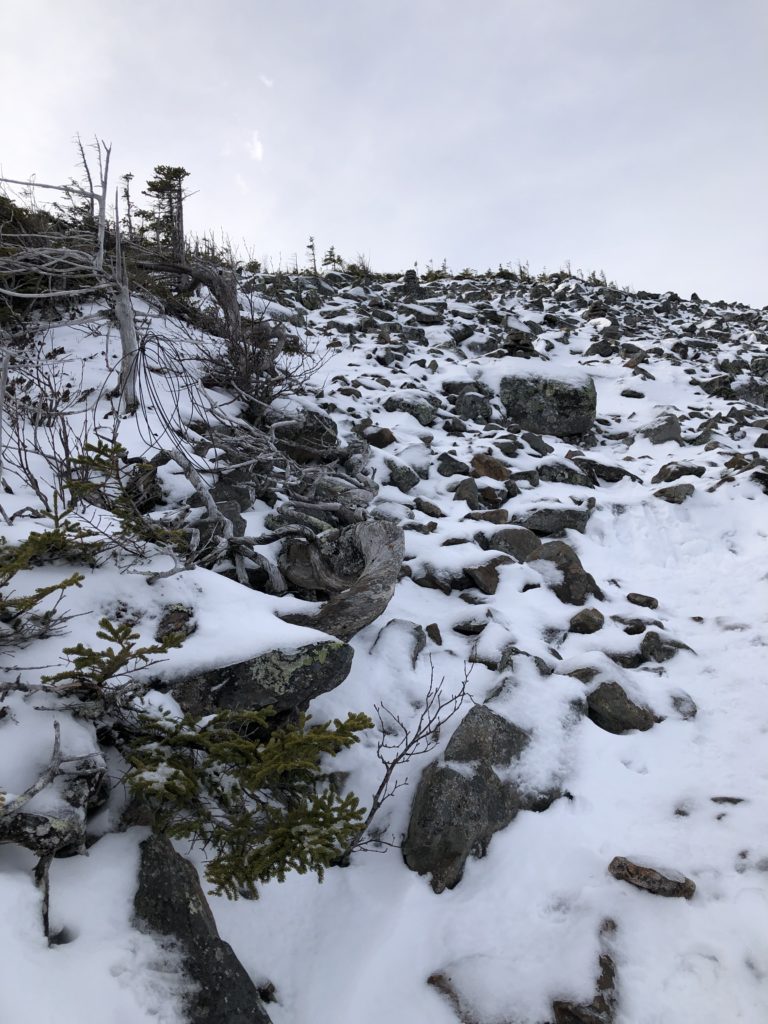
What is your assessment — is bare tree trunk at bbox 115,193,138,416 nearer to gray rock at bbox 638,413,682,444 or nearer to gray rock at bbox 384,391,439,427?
gray rock at bbox 384,391,439,427

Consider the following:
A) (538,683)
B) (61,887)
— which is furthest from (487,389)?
(61,887)

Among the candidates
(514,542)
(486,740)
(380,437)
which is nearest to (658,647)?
(514,542)

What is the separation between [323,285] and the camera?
14406mm

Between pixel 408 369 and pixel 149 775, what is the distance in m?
8.88

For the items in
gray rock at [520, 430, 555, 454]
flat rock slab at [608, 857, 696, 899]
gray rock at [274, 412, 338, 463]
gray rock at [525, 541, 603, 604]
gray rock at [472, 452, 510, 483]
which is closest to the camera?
flat rock slab at [608, 857, 696, 899]

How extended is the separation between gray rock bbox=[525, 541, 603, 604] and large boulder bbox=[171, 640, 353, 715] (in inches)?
99.2

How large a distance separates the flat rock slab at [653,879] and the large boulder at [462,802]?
0.49m

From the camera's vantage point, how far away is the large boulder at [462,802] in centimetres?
239

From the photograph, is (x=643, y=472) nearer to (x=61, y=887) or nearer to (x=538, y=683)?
(x=538, y=683)

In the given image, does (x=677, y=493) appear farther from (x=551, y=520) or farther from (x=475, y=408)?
(x=475, y=408)

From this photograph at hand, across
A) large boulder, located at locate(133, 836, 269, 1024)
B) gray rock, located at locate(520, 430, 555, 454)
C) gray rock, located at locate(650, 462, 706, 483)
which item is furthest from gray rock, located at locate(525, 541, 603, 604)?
large boulder, located at locate(133, 836, 269, 1024)

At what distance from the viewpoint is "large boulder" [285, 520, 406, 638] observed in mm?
3193

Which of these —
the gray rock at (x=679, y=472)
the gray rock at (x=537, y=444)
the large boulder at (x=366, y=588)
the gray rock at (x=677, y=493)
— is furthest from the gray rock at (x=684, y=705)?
the gray rock at (x=537, y=444)

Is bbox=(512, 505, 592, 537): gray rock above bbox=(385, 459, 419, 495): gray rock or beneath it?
beneath
